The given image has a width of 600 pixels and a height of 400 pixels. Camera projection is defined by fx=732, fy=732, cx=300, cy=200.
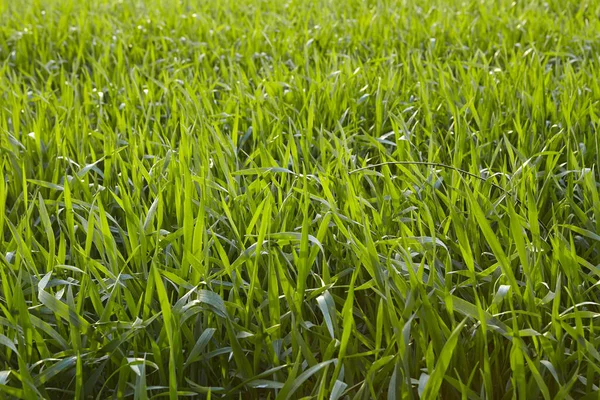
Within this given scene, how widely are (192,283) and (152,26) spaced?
2470 mm

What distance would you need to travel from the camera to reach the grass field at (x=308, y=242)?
1.04m

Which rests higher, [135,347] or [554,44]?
[135,347]

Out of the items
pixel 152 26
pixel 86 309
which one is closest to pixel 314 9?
pixel 152 26

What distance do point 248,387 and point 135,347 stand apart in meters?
0.18

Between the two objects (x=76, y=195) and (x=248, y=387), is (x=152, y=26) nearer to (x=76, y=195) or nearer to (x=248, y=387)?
(x=76, y=195)

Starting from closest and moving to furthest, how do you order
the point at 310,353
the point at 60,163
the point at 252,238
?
1. the point at 310,353
2. the point at 252,238
3. the point at 60,163

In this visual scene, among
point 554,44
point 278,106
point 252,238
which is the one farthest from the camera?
point 554,44

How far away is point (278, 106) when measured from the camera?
2080mm

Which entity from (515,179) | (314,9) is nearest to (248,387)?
(515,179)

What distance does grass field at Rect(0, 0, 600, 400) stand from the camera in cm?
104

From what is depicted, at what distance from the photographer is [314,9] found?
367 centimetres

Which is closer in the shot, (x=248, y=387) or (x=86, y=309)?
(x=248, y=387)

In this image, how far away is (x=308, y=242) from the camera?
1.28 metres

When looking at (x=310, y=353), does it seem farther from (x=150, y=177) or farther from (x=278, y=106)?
(x=278, y=106)
